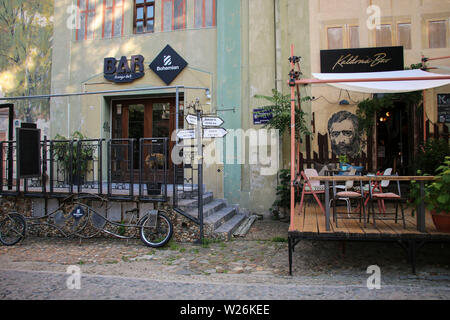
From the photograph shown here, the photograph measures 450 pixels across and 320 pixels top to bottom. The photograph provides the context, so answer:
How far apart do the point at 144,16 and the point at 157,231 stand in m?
6.69

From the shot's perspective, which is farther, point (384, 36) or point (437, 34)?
point (384, 36)

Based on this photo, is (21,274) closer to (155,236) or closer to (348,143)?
(155,236)

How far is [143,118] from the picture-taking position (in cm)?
1040

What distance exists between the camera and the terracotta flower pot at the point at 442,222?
15.6 ft

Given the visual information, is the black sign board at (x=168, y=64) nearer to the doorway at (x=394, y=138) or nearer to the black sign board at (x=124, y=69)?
the black sign board at (x=124, y=69)

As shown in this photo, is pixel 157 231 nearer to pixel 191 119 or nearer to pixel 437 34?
pixel 191 119

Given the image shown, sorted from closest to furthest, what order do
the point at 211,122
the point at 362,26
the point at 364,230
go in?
the point at 364,230, the point at 211,122, the point at 362,26

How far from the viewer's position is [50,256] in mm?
6176

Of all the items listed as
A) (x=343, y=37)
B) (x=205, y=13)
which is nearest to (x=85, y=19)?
(x=205, y=13)

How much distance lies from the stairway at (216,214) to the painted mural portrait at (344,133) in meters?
3.06

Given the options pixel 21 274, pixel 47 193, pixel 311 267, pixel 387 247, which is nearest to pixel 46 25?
pixel 47 193

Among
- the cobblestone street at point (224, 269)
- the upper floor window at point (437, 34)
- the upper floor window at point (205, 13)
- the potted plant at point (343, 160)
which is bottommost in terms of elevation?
the cobblestone street at point (224, 269)

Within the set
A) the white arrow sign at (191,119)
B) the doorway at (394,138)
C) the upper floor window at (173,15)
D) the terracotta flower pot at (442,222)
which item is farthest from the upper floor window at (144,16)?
the terracotta flower pot at (442,222)

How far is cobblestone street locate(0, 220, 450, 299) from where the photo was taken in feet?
13.6
